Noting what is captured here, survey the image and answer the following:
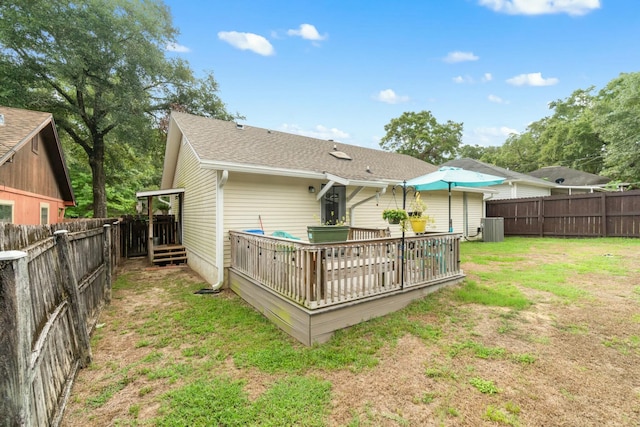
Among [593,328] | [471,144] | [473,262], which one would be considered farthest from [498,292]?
[471,144]

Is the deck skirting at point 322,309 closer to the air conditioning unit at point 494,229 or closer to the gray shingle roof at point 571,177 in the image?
the air conditioning unit at point 494,229

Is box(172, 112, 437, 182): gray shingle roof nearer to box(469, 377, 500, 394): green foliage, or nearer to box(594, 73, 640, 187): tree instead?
box(469, 377, 500, 394): green foliage

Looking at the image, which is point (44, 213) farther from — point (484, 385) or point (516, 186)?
point (516, 186)

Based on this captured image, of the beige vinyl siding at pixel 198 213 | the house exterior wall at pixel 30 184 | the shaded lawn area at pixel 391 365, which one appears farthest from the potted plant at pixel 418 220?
the house exterior wall at pixel 30 184

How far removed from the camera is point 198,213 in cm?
765

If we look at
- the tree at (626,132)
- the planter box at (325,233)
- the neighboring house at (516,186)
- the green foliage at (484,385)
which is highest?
the tree at (626,132)

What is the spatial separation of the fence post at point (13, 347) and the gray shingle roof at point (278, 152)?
14.5ft

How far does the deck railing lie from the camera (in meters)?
3.54

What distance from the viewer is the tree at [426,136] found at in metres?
30.8

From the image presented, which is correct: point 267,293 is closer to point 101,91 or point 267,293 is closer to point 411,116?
point 101,91

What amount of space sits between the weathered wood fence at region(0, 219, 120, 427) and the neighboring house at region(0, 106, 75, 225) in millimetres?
4842

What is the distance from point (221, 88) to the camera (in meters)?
16.2

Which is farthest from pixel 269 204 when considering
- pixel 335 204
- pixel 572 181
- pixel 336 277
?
pixel 572 181

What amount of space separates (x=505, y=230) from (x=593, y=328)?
39.9 ft
